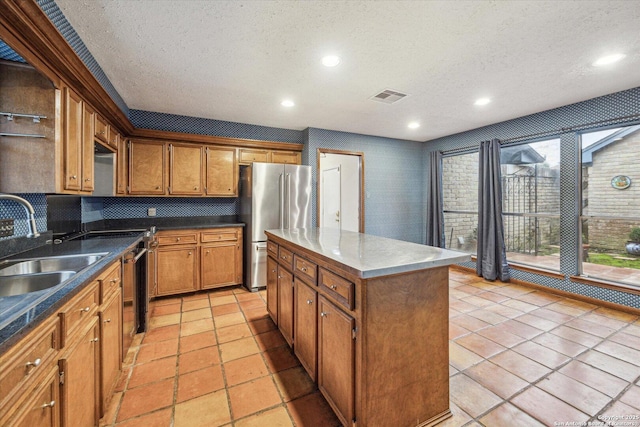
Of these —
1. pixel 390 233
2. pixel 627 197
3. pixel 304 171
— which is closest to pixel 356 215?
pixel 390 233

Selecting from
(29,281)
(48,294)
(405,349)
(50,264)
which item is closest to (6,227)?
(50,264)

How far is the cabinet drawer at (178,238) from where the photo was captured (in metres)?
3.43

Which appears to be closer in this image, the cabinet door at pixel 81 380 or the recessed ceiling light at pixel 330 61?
the cabinet door at pixel 81 380

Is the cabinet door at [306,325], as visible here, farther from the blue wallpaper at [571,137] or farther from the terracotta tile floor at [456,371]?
the blue wallpaper at [571,137]

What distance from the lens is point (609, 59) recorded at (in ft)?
7.66

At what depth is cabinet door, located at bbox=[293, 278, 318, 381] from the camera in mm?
1777

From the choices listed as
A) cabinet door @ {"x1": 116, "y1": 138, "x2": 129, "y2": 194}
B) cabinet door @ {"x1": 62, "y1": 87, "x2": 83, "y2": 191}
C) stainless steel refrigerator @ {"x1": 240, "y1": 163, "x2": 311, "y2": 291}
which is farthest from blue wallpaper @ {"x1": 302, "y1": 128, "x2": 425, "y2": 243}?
cabinet door @ {"x1": 62, "y1": 87, "x2": 83, "y2": 191}

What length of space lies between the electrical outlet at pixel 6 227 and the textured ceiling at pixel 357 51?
54.2 inches

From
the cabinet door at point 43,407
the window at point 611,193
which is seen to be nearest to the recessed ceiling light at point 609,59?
the window at point 611,193

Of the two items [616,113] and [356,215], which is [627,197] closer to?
[616,113]

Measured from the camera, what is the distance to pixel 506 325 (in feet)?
9.00

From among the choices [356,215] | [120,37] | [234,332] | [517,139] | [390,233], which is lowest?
[234,332]

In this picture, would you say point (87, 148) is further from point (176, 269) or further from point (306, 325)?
point (306, 325)

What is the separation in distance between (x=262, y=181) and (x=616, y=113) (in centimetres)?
417
